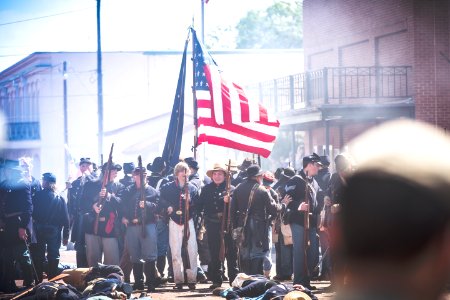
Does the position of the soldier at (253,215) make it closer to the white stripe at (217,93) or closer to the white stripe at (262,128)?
the white stripe at (262,128)

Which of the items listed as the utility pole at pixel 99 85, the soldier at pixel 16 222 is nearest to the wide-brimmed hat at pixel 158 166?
the soldier at pixel 16 222

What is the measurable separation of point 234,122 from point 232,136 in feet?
0.85

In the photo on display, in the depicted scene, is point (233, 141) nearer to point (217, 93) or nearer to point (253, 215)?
point (217, 93)

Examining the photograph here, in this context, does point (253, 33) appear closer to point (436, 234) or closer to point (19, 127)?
point (19, 127)

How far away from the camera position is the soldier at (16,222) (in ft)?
52.4

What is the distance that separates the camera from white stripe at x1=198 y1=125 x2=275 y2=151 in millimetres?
17047

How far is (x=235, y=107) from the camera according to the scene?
56.7 feet

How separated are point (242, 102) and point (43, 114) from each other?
45.5m

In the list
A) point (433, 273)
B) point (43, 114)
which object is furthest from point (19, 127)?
point (433, 273)

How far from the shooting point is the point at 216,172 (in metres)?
15.5

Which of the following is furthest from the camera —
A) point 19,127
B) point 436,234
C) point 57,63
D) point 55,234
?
point 19,127

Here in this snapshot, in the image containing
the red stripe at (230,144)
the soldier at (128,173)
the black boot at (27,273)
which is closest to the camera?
the black boot at (27,273)

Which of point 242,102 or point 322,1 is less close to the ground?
point 322,1

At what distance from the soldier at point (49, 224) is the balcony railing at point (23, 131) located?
45530 millimetres
